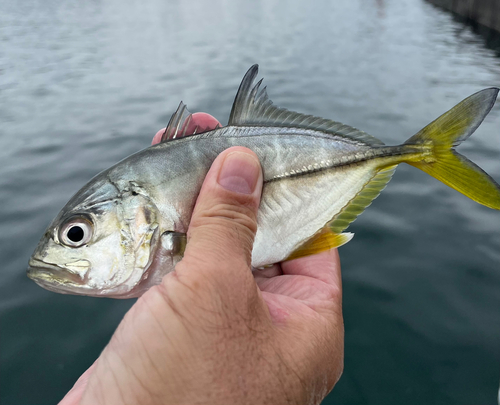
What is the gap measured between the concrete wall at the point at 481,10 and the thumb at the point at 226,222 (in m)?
20.7

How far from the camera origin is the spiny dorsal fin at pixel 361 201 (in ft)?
8.71

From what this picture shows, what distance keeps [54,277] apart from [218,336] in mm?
1085

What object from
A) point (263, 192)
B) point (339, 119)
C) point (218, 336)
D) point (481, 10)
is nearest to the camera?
point (218, 336)

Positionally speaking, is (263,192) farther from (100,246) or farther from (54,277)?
(54,277)

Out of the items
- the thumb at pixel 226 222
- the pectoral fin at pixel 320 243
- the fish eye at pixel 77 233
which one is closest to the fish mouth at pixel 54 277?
the fish eye at pixel 77 233

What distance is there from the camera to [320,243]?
2.59 metres

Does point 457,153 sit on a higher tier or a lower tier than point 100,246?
higher

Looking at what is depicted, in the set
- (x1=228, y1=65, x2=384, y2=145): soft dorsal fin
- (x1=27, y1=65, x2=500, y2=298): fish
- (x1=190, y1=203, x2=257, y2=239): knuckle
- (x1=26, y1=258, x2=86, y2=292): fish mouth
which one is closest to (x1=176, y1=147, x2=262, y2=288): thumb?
(x1=190, y1=203, x2=257, y2=239): knuckle

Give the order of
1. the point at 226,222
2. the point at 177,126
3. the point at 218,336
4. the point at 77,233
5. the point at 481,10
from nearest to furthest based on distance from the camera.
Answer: the point at 218,336
the point at 226,222
the point at 77,233
the point at 177,126
the point at 481,10

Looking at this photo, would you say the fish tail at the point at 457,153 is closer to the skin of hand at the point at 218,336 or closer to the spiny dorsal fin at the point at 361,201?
the spiny dorsal fin at the point at 361,201

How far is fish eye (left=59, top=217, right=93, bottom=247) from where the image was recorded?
6.66ft

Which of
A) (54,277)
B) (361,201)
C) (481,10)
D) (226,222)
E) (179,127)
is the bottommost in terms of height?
(361,201)

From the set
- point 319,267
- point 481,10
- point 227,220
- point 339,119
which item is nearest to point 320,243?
point 319,267

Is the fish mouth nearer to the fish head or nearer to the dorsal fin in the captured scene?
the fish head
